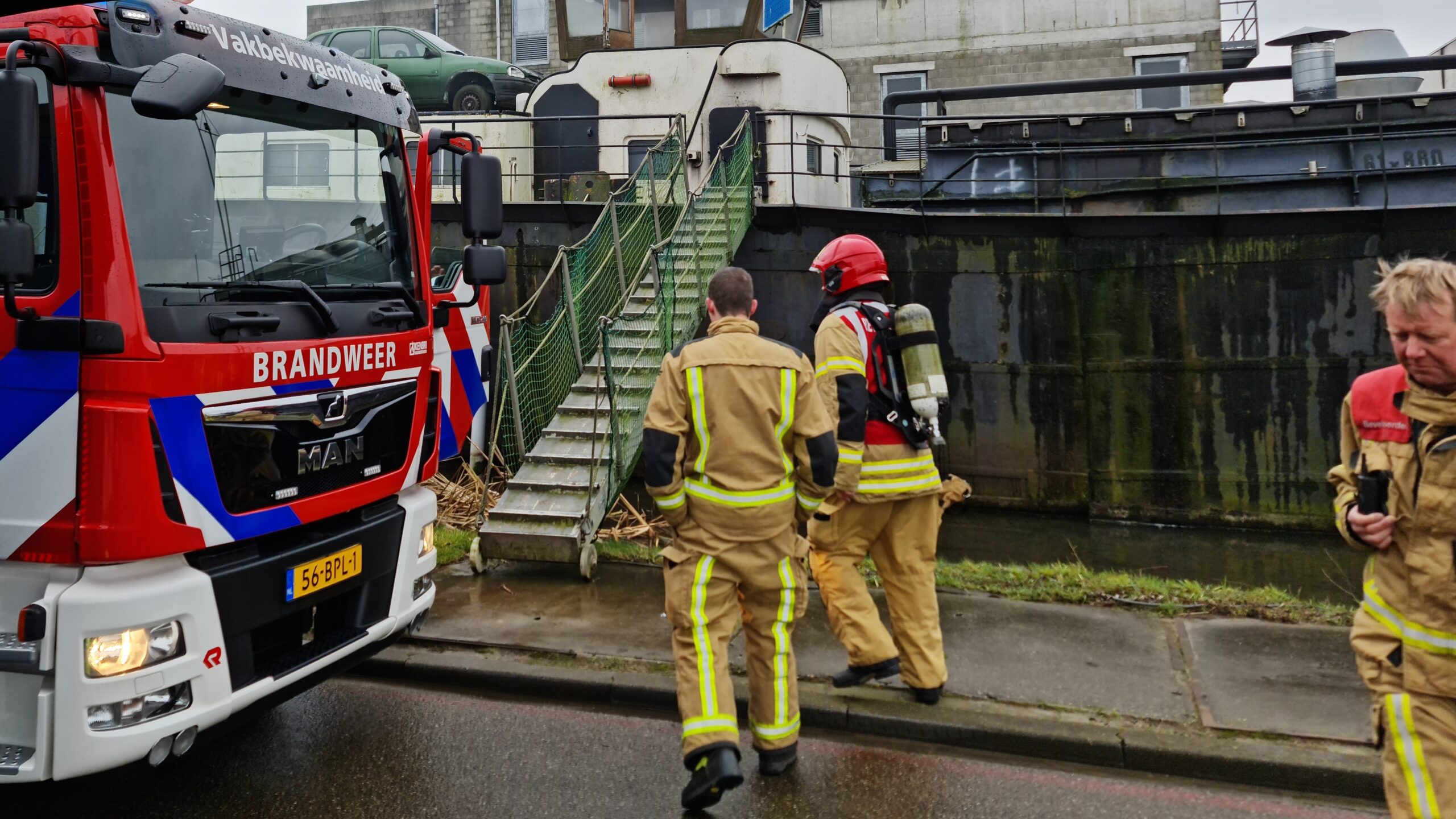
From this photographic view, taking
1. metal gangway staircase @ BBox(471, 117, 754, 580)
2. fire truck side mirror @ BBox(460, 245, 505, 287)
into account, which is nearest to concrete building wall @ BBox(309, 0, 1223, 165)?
metal gangway staircase @ BBox(471, 117, 754, 580)

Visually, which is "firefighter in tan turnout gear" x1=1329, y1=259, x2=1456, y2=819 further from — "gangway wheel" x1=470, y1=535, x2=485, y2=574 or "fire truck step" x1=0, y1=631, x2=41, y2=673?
"gangway wheel" x1=470, y1=535, x2=485, y2=574

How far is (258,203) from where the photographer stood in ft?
12.5

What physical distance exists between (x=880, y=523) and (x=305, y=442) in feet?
7.83

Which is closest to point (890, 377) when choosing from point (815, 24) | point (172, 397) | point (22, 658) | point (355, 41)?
point (172, 397)

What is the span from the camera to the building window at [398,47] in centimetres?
1603

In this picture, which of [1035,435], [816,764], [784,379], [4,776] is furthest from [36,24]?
[1035,435]

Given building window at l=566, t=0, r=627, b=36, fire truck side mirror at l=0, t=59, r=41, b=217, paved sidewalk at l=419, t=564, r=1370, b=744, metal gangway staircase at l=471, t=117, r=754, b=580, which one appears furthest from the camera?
building window at l=566, t=0, r=627, b=36

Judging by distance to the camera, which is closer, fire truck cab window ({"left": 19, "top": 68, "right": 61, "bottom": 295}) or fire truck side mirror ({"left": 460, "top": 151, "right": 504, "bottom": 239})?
fire truck cab window ({"left": 19, "top": 68, "right": 61, "bottom": 295})

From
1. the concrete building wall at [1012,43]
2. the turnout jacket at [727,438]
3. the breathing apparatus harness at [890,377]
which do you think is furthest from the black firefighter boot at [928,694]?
the concrete building wall at [1012,43]

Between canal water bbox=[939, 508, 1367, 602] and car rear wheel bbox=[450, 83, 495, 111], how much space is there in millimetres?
9695

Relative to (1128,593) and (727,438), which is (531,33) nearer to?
(1128,593)

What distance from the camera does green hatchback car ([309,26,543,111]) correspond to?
15672mm

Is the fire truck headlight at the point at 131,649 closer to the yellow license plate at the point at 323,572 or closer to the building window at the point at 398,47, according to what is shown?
the yellow license plate at the point at 323,572

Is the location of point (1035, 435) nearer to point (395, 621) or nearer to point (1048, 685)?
point (1048, 685)
